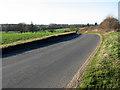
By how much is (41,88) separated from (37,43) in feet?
39.7

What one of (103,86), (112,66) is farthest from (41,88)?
(112,66)

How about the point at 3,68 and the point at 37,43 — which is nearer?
the point at 3,68

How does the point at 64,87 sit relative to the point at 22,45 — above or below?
below

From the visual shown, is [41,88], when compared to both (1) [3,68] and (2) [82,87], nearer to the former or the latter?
(2) [82,87]

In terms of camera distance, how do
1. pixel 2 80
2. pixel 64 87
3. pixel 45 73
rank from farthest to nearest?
1. pixel 45 73
2. pixel 2 80
3. pixel 64 87

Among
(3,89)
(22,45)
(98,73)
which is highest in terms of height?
(22,45)

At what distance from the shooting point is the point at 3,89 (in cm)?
496

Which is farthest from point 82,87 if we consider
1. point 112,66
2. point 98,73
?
point 112,66

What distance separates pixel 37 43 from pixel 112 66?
12.0 m

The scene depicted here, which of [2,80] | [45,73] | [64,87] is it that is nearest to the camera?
[64,87]

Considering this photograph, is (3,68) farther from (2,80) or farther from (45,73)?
(45,73)

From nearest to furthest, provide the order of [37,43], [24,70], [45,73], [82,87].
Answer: [82,87] < [45,73] < [24,70] < [37,43]

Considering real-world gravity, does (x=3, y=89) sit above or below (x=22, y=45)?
below

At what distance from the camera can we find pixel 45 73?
6547 millimetres
